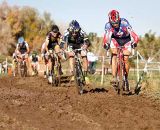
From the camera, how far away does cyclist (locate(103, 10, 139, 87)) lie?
40.9 feet

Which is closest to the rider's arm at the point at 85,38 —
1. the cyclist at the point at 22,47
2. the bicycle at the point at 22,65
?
the cyclist at the point at 22,47

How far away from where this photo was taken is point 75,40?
14.1 metres

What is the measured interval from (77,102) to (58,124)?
2797 millimetres

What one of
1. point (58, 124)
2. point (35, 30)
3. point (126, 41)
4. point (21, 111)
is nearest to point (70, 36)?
point (126, 41)

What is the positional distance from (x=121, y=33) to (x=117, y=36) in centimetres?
15

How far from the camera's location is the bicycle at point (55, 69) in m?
15.9

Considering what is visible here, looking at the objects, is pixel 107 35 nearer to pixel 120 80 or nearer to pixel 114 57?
pixel 114 57

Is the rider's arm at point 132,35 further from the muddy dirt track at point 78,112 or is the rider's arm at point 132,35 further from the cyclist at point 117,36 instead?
the muddy dirt track at point 78,112

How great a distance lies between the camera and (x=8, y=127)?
24.7ft

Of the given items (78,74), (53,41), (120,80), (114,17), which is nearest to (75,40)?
(78,74)

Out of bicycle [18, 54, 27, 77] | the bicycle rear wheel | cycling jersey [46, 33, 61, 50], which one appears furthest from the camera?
bicycle [18, 54, 27, 77]

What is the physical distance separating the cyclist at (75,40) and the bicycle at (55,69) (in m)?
1.71

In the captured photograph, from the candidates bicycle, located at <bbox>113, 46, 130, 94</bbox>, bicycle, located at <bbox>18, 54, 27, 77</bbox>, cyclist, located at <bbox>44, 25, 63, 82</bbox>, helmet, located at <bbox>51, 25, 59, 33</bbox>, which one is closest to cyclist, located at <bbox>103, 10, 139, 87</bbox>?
bicycle, located at <bbox>113, 46, 130, 94</bbox>

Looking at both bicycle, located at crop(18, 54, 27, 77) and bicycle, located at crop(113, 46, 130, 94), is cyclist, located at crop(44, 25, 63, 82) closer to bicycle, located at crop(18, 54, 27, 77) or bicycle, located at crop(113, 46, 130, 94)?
bicycle, located at crop(113, 46, 130, 94)
